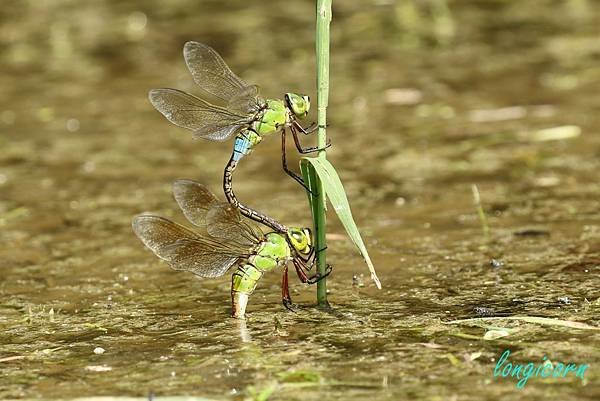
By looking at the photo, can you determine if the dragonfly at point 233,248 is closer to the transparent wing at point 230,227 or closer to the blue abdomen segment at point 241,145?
the transparent wing at point 230,227

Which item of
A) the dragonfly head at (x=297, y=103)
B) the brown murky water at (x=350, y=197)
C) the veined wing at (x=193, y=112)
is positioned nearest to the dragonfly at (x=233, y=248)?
the brown murky water at (x=350, y=197)

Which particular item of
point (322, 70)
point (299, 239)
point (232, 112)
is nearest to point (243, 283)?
point (299, 239)

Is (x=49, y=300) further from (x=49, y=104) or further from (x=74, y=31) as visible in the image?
(x=74, y=31)

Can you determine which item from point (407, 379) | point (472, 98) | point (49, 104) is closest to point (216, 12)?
point (49, 104)

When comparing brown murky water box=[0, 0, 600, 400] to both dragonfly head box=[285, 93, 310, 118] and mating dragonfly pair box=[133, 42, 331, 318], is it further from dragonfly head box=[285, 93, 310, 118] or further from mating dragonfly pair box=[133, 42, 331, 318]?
dragonfly head box=[285, 93, 310, 118]

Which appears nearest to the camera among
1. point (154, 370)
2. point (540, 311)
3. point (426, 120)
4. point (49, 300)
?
point (154, 370)

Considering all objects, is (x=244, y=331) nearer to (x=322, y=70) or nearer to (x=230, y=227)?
(x=230, y=227)

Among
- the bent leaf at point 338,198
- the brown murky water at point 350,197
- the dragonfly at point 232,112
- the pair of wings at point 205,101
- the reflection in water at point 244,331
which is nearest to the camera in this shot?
the brown murky water at point 350,197

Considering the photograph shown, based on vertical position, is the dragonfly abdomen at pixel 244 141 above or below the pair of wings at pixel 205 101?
below
